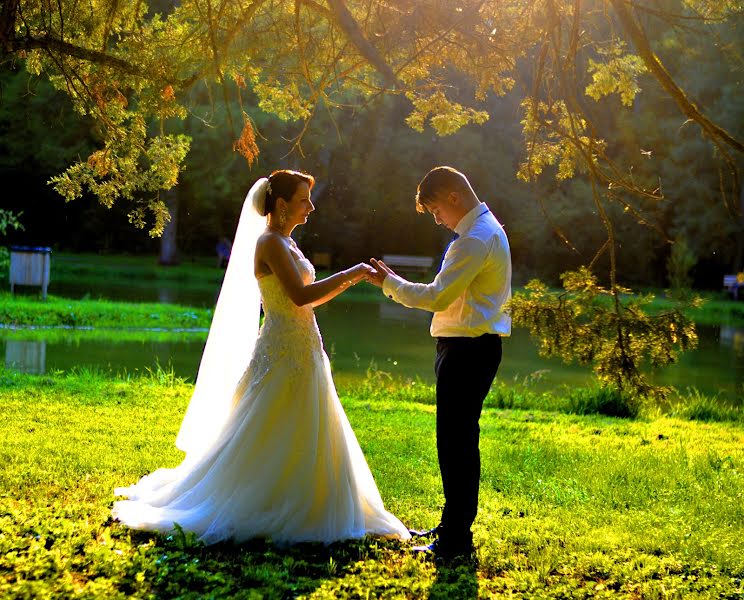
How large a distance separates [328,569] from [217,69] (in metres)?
2.93

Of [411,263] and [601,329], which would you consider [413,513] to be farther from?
[411,263]

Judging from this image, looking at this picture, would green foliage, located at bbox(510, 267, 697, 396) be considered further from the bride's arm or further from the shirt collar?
the bride's arm

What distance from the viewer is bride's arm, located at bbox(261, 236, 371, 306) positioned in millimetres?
4812

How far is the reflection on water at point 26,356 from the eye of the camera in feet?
36.2

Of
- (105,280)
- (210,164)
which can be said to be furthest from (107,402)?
(210,164)

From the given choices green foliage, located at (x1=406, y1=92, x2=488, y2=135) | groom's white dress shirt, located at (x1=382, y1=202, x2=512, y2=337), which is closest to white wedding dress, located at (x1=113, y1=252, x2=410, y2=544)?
groom's white dress shirt, located at (x1=382, y1=202, x2=512, y2=337)

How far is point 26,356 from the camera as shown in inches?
475

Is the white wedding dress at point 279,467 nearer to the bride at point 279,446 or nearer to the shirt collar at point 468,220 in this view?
the bride at point 279,446

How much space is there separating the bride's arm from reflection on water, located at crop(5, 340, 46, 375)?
22.1 ft

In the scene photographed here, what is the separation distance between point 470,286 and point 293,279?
0.96 m

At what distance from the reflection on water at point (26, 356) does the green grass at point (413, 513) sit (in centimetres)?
159

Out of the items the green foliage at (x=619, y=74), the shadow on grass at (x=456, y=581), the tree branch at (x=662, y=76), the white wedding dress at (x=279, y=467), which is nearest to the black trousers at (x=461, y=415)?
the shadow on grass at (x=456, y=581)

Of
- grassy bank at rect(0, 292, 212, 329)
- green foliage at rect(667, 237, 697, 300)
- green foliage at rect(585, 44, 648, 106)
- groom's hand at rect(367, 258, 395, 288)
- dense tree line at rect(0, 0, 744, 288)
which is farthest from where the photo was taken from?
dense tree line at rect(0, 0, 744, 288)

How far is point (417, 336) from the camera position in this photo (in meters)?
17.8
